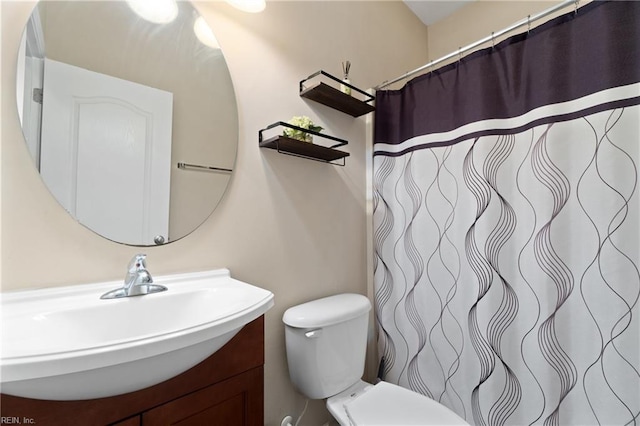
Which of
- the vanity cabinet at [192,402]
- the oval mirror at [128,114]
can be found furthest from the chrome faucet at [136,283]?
the vanity cabinet at [192,402]

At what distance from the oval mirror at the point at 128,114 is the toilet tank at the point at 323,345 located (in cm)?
58

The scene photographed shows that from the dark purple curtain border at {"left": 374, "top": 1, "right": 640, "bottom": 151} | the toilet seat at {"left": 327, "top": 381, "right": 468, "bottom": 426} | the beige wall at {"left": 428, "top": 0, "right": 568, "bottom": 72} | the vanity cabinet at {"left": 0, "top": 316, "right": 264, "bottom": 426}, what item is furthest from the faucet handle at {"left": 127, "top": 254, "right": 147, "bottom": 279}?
the beige wall at {"left": 428, "top": 0, "right": 568, "bottom": 72}

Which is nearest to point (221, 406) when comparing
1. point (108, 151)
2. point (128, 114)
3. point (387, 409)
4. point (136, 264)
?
point (136, 264)

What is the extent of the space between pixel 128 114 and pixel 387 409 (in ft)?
4.50

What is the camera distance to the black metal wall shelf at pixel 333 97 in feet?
A: 4.36

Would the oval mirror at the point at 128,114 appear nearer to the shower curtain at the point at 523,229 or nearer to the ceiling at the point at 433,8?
the shower curtain at the point at 523,229

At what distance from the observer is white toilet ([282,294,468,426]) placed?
1076mm

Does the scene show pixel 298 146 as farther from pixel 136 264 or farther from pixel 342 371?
pixel 342 371

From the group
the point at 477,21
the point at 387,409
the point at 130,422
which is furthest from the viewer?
the point at 477,21

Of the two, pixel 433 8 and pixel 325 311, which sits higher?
pixel 433 8

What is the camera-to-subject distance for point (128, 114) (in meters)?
0.91

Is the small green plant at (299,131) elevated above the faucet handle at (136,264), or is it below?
above

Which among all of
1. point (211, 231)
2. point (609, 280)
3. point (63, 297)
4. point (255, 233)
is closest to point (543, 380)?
point (609, 280)

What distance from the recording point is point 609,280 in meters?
1.01
